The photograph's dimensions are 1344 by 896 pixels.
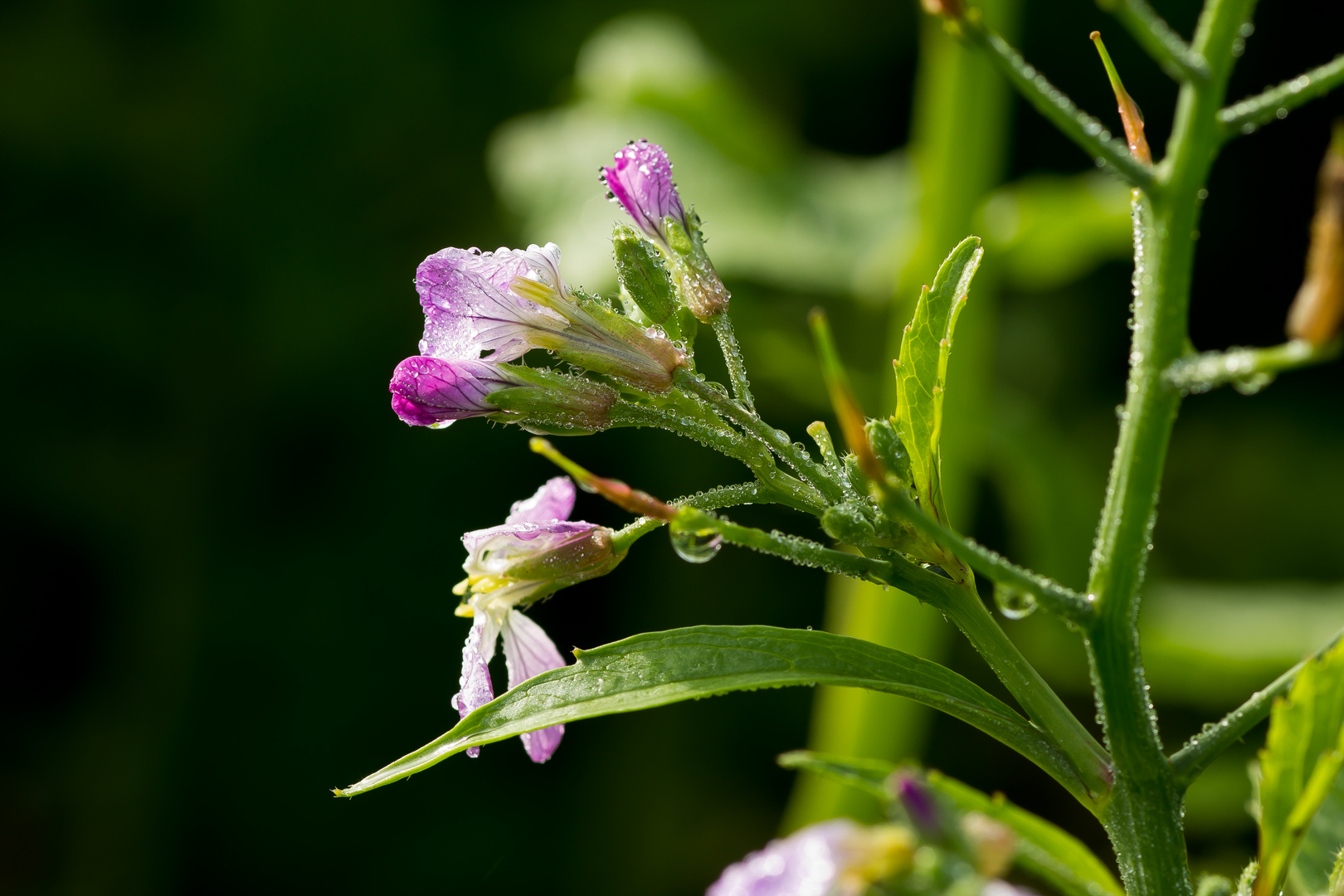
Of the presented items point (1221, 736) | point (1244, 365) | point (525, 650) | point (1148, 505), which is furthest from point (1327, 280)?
point (525, 650)

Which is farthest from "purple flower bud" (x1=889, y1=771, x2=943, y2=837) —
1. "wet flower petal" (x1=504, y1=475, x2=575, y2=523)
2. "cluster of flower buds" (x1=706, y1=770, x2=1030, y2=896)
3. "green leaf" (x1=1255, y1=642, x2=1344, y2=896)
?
"wet flower petal" (x1=504, y1=475, x2=575, y2=523)

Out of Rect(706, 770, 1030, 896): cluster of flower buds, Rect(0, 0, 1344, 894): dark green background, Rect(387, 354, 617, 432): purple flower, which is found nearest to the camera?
Rect(706, 770, 1030, 896): cluster of flower buds

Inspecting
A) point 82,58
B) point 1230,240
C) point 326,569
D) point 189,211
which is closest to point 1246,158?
point 1230,240

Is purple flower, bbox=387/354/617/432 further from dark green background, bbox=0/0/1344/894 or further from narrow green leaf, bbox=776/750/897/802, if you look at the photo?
dark green background, bbox=0/0/1344/894

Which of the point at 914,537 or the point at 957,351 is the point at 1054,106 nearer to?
the point at 914,537

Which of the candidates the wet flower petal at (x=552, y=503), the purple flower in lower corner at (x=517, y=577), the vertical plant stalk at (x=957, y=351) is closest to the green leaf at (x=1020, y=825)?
Answer: the purple flower in lower corner at (x=517, y=577)

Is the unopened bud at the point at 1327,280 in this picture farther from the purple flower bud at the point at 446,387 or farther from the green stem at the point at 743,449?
the purple flower bud at the point at 446,387
